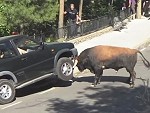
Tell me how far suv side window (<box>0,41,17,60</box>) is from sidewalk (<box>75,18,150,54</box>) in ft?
21.2

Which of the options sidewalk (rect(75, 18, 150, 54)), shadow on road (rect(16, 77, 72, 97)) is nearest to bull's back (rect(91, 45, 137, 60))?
shadow on road (rect(16, 77, 72, 97))

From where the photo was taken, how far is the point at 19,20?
742 inches

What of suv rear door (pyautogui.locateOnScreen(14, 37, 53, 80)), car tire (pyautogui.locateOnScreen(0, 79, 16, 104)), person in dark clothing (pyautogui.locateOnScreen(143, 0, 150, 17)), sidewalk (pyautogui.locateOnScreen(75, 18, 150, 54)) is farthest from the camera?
person in dark clothing (pyautogui.locateOnScreen(143, 0, 150, 17))

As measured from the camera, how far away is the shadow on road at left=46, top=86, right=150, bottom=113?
34.2 feet

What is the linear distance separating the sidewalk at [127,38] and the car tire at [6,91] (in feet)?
22.2

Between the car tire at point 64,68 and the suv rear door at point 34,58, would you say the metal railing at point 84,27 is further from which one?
the suv rear door at point 34,58

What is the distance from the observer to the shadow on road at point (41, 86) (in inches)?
525

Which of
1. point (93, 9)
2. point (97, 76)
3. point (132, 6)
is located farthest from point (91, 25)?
point (97, 76)

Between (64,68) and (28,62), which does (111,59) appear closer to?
(64,68)

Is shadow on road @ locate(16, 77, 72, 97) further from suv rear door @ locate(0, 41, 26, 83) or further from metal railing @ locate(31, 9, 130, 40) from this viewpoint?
metal railing @ locate(31, 9, 130, 40)

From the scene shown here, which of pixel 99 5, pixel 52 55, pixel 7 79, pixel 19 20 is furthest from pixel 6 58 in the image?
pixel 99 5

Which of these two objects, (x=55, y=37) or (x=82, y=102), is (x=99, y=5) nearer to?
(x=55, y=37)

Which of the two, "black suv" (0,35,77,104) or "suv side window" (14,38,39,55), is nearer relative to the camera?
"black suv" (0,35,77,104)

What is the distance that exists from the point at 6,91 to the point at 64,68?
217 centimetres
